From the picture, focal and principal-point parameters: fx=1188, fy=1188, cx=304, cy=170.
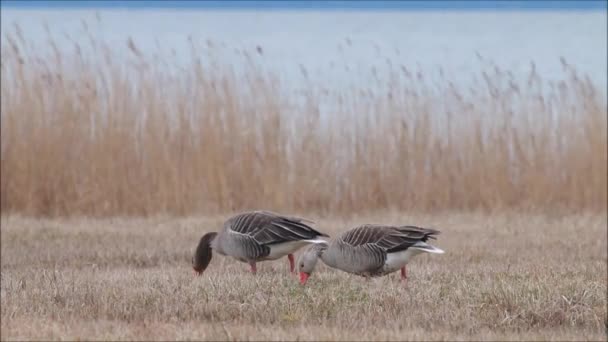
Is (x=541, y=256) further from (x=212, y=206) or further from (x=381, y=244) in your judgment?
(x=212, y=206)

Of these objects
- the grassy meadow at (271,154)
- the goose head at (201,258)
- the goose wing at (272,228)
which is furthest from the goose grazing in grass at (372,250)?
the grassy meadow at (271,154)

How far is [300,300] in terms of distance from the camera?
647 cm

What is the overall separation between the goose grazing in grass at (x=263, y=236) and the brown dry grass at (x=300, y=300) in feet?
0.56

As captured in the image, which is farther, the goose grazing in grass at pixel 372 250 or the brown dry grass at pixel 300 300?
the goose grazing in grass at pixel 372 250

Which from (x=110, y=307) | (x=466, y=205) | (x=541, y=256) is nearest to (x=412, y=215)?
(x=466, y=205)

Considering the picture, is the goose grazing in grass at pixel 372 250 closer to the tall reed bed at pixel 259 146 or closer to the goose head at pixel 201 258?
the goose head at pixel 201 258

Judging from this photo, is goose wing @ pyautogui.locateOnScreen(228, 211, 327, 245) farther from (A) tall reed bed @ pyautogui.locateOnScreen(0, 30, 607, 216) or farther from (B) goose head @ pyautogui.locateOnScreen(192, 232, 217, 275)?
(A) tall reed bed @ pyautogui.locateOnScreen(0, 30, 607, 216)

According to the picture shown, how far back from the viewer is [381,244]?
7422mm

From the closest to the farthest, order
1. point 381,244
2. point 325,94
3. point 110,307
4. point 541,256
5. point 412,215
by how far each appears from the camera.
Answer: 1. point 110,307
2. point 381,244
3. point 541,256
4. point 412,215
5. point 325,94

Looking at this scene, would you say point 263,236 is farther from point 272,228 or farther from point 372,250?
point 372,250

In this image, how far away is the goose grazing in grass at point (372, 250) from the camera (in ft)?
24.3

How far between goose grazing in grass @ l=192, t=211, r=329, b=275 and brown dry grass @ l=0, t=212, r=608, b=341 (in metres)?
0.17

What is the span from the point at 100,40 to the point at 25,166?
2.07 meters

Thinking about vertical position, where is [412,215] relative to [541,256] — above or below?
below
